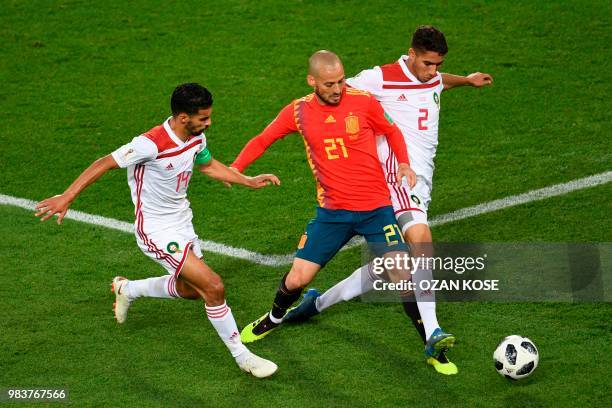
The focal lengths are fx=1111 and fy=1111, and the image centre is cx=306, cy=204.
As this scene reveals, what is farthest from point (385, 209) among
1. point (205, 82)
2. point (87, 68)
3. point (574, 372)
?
point (87, 68)

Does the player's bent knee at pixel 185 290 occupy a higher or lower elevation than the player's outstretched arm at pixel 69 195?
lower

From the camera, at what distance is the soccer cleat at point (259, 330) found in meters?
8.21

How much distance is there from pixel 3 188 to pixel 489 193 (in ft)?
15.7

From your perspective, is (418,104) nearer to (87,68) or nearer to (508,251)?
(508,251)

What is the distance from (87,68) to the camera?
1368 cm

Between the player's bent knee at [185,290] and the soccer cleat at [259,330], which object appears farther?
the soccer cleat at [259,330]

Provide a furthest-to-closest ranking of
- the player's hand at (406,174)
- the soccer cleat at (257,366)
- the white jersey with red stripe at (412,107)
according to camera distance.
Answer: the white jersey with red stripe at (412,107) → the player's hand at (406,174) → the soccer cleat at (257,366)

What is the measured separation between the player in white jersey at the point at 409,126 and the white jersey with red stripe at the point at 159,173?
131 centimetres

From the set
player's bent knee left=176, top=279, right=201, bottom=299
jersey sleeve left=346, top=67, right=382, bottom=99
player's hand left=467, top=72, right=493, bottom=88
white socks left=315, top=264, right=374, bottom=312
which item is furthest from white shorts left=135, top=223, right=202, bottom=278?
player's hand left=467, top=72, right=493, bottom=88

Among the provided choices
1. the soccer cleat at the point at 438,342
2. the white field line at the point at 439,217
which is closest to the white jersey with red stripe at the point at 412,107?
the soccer cleat at the point at 438,342

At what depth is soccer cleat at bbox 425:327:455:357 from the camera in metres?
7.45

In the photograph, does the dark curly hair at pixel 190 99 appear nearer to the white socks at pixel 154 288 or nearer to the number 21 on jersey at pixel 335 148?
the number 21 on jersey at pixel 335 148

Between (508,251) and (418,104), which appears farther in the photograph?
(508,251)

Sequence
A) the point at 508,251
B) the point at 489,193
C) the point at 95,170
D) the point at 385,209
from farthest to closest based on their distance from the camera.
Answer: the point at 489,193 < the point at 508,251 < the point at 385,209 < the point at 95,170
